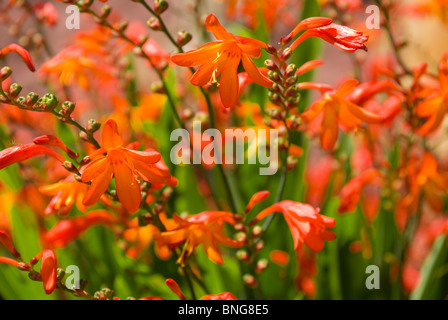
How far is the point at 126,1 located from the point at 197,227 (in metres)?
3.35

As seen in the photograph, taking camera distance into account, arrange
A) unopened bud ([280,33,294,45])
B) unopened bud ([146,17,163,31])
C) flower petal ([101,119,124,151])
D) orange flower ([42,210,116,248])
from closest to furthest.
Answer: flower petal ([101,119,124,151]) → unopened bud ([280,33,294,45]) → unopened bud ([146,17,163,31]) → orange flower ([42,210,116,248])

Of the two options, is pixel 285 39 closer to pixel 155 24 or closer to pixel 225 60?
pixel 225 60

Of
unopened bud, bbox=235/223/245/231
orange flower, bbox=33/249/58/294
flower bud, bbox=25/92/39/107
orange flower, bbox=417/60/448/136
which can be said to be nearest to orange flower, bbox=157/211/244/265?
unopened bud, bbox=235/223/245/231

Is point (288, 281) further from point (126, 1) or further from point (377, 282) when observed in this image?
point (126, 1)

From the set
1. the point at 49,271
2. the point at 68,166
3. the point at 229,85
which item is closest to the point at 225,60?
the point at 229,85

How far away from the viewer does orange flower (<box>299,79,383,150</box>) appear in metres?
0.88

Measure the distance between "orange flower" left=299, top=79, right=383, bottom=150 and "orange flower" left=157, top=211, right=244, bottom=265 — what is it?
0.23 meters

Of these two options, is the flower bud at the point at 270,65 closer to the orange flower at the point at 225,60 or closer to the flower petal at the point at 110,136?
the orange flower at the point at 225,60

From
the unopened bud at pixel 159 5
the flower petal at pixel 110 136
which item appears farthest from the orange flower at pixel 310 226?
the unopened bud at pixel 159 5

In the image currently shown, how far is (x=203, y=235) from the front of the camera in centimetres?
84

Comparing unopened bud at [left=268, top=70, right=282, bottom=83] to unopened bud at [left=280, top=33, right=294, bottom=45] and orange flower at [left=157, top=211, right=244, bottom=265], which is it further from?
orange flower at [left=157, top=211, right=244, bottom=265]

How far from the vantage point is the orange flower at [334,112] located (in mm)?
885
